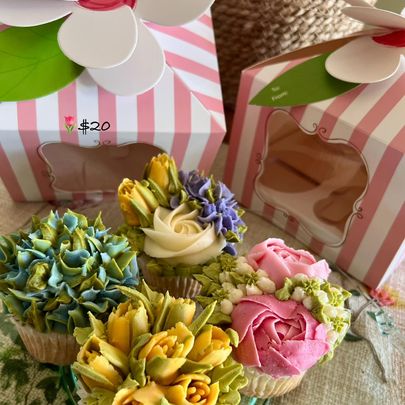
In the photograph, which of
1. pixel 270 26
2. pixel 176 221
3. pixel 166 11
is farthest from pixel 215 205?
pixel 270 26

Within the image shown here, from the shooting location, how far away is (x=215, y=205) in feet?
2.05

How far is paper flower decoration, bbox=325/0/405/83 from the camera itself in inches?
26.9

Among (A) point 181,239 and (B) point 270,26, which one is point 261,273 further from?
(B) point 270,26

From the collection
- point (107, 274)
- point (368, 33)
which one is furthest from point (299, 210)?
point (107, 274)

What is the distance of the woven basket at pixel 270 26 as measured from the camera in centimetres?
87

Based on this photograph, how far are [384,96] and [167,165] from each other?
31 centimetres

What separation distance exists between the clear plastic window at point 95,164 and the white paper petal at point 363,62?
30 centimetres

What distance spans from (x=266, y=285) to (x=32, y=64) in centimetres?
42

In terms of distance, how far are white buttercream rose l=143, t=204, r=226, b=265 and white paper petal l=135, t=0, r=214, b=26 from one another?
9.8 inches

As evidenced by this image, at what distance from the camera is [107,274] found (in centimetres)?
54

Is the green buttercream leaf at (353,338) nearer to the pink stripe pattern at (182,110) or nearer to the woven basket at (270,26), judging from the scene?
the pink stripe pattern at (182,110)

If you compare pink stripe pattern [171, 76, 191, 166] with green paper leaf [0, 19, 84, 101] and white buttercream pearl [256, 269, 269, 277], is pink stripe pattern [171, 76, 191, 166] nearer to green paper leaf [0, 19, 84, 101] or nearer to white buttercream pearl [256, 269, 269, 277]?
green paper leaf [0, 19, 84, 101]

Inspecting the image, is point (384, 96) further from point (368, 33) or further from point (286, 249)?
point (286, 249)

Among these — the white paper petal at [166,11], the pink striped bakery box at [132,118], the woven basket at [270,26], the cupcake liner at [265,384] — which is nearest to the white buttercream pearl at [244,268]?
the cupcake liner at [265,384]
